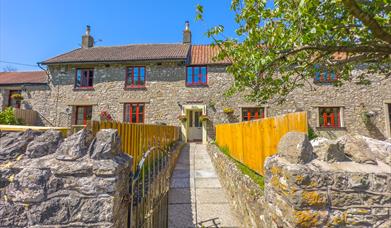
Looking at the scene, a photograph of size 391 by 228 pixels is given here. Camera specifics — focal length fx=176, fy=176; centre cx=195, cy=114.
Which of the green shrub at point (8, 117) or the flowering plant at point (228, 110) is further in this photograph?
the flowering plant at point (228, 110)

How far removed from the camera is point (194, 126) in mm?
13289

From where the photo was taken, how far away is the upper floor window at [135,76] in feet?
43.0

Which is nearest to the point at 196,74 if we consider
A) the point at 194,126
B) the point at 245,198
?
the point at 194,126

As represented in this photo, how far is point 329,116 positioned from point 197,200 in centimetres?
1209

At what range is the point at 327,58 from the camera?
5207 millimetres

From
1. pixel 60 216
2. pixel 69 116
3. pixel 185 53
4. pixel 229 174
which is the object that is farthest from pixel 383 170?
pixel 69 116

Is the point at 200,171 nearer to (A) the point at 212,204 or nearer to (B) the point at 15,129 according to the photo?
(A) the point at 212,204

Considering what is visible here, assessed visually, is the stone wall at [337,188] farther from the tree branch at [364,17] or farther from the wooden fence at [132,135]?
the tree branch at [364,17]

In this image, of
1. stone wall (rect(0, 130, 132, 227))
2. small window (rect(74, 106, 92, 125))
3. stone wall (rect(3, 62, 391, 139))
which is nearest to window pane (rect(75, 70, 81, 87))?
stone wall (rect(3, 62, 391, 139))

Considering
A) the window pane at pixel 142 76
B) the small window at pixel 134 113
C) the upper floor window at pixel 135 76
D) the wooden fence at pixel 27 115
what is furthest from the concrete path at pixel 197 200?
the wooden fence at pixel 27 115

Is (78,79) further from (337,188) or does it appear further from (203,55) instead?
(337,188)

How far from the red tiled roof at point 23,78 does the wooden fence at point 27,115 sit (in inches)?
97.9

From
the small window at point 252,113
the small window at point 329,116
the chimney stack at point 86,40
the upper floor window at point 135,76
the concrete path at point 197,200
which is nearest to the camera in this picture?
the concrete path at point 197,200

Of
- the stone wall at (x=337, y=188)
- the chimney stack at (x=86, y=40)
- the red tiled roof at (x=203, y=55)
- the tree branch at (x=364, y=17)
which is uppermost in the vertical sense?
the chimney stack at (x=86, y=40)
